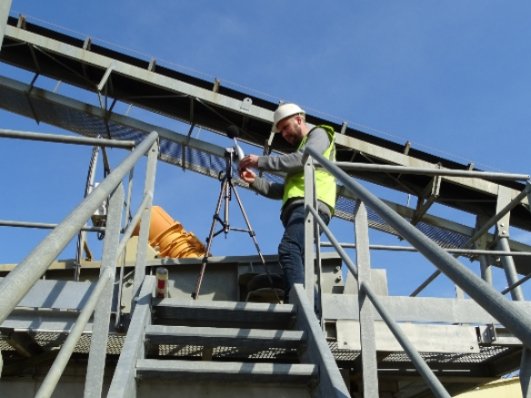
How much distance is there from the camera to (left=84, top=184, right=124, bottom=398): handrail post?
8.23 feet

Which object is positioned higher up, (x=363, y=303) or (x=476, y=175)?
(x=476, y=175)

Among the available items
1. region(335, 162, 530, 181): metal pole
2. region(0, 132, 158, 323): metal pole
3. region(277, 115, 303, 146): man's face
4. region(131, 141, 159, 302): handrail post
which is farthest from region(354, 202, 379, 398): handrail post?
region(277, 115, 303, 146): man's face

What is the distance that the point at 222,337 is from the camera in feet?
10.7

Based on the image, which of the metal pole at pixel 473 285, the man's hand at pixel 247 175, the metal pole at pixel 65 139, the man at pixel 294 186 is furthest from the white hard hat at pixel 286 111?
the metal pole at pixel 473 285

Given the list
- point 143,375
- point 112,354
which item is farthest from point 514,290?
point 143,375

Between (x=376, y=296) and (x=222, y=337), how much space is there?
0.92 metres

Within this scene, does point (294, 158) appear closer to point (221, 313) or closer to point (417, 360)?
point (221, 313)

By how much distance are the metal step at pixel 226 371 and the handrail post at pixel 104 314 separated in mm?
325

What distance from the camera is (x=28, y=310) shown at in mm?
3938

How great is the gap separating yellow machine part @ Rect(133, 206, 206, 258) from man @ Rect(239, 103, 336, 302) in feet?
5.12

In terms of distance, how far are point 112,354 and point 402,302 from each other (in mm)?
2123

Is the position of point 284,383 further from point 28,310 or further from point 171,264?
point 171,264

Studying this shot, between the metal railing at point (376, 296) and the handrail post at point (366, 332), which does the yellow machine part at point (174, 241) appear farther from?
the handrail post at point (366, 332)

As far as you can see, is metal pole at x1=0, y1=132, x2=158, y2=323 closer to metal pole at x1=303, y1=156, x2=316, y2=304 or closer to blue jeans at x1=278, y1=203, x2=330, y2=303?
metal pole at x1=303, y1=156, x2=316, y2=304
